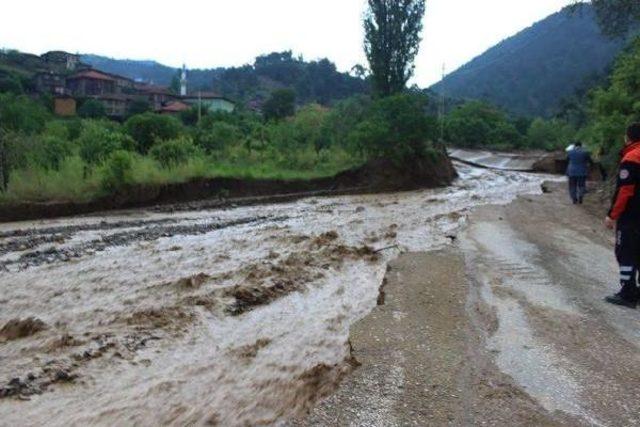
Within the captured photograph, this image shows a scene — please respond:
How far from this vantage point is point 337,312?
5965 millimetres

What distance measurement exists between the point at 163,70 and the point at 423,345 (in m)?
→ 171

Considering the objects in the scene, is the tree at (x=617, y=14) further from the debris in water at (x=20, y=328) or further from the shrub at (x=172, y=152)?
the debris in water at (x=20, y=328)

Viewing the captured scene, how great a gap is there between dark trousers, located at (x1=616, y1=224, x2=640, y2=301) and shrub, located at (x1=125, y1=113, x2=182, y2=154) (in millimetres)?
17480

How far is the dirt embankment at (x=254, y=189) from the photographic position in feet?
43.0

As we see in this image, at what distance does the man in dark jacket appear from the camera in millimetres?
5902

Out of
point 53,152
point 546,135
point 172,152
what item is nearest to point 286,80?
point 546,135

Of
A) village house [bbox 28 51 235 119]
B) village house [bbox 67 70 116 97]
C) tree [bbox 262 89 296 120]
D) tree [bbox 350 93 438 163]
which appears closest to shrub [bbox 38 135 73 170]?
tree [bbox 350 93 438 163]

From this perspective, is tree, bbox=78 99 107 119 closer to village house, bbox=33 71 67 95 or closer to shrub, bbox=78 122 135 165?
village house, bbox=33 71 67 95

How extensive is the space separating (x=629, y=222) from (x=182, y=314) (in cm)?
482

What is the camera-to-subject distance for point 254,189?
17234 mm

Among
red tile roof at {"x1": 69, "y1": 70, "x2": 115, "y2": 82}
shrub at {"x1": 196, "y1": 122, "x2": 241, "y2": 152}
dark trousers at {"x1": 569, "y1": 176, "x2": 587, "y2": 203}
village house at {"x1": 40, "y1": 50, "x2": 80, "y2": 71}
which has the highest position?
village house at {"x1": 40, "y1": 50, "x2": 80, "y2": 71}

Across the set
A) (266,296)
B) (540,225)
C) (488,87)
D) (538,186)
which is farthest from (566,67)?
(266,296)

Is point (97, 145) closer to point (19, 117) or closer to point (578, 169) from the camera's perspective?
point (19, 117)

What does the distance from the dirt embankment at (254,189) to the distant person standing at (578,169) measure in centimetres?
735
